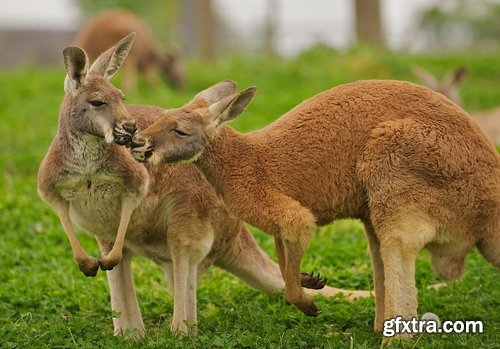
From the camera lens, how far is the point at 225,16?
20.9 meters

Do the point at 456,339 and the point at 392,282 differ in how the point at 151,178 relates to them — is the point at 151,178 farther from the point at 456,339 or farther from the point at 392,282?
the point at 456,339

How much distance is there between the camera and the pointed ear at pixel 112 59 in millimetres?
5340

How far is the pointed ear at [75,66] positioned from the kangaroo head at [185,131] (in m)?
0.50

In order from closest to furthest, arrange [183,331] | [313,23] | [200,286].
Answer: [183,331] → [200,286] → [313,23]

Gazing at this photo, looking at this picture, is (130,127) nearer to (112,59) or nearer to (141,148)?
(141,148)

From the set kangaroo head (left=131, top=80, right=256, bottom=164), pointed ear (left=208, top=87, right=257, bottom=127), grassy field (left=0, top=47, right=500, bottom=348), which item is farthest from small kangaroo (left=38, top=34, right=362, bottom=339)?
pointed ear (left=208, top=87, right=257, bottom=127)

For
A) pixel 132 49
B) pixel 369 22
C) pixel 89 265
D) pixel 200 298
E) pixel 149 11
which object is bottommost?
pixel 200 298

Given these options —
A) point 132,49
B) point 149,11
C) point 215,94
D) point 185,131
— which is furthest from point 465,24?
point 185,131

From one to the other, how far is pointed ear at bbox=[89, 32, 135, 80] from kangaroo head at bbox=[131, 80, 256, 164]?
0.48 metres

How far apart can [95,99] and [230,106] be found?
2.22 feet

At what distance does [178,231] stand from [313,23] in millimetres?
14299

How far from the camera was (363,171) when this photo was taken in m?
5.07

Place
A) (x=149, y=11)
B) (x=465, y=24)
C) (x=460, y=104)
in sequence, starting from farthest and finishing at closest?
(x=149, y=11) < (x=465, y=24) < (x=460, y=104)

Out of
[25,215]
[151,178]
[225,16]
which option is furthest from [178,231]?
[225,16]
